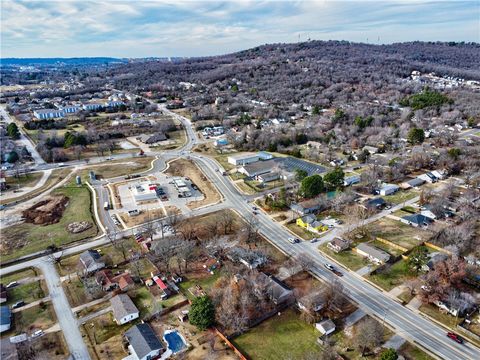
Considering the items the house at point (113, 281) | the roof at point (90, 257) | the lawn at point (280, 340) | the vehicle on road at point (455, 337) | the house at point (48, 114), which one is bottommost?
the lawn at point (280, 340)

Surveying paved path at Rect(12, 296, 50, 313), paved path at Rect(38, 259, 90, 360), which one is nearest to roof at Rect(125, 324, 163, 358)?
paved path at Rect(38, 259, 90, 360)

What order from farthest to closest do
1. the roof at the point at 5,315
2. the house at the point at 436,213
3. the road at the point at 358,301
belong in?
1. the house at the point at 436,213
2. the roof at the point at 5,315
3. the road at the point at 358,301

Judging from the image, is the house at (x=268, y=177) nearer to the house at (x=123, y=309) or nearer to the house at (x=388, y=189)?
the house at (x=388, y=189)

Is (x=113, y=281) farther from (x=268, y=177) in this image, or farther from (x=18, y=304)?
(x=268, y=177)

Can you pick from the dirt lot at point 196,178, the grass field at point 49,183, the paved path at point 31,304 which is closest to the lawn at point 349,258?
the dirt lot at point 196,178

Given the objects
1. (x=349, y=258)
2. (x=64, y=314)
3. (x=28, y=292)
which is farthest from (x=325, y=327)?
(x=28, y=292)

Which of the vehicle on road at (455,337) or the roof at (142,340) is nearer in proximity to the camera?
the roof at (142,340)

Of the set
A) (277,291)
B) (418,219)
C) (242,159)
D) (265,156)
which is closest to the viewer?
(277,291)
